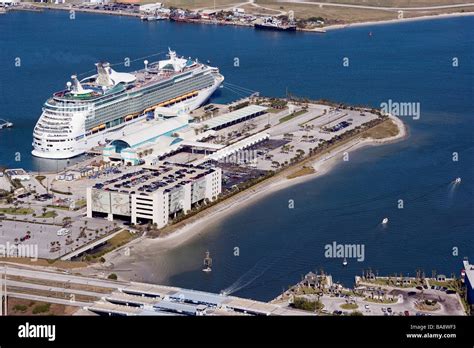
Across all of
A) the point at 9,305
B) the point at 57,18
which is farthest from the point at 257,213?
the point at 57,18

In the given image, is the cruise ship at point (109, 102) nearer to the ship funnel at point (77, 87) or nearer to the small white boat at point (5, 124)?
the ship funnel at point (77, 87)

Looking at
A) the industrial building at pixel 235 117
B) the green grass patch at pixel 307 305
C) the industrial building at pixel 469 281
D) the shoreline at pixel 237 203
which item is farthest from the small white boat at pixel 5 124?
the industrial building at pixel 469 281

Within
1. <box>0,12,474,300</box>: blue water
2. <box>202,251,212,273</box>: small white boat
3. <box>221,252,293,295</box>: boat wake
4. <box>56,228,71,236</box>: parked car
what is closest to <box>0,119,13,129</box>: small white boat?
<box>0,12,474,300</box>: blue water

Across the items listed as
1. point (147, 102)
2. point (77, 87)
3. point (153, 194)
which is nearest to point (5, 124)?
point (77, 87)

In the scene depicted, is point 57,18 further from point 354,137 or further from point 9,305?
point 9,305

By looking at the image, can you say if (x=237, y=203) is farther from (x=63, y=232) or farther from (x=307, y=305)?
(x=307, y=305)

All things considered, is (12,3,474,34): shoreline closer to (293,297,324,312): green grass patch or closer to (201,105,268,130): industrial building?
(201,105,268,130): industrial building
